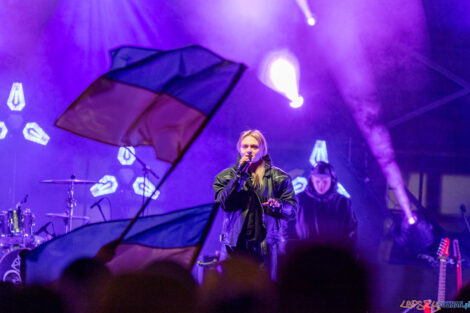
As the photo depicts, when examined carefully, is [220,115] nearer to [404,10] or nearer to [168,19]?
[168,19]

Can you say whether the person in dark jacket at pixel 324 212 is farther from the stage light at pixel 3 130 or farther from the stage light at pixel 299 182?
the stage light at pixel 3 130

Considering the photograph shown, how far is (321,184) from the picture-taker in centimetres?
792

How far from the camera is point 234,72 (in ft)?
8.08

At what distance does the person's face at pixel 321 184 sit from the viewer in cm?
788

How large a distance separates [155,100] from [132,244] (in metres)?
0.74

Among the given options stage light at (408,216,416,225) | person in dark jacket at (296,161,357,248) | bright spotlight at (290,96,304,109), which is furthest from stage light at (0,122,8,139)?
stage light at (408,216,416,225)

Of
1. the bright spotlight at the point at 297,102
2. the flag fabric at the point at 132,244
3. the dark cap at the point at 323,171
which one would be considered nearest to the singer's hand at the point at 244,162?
the flag fabric at the point at 132,244

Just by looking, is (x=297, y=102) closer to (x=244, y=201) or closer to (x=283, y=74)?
(x=283, y=74)

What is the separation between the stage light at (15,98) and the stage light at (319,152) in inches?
232

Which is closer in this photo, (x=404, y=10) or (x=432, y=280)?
(x=432, y=280)

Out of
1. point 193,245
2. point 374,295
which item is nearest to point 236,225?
point 193,245

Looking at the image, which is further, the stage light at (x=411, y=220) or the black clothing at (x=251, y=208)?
the stage light at (x=411, y=220)

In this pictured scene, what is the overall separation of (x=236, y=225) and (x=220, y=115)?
6.31 metres

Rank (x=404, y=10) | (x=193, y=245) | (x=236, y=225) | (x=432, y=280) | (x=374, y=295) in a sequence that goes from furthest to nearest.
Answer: (x=404, y=10) < (x=432, y=280) < (x=374, y=295) < (x=236, y=225) < (x=193, y=245)
